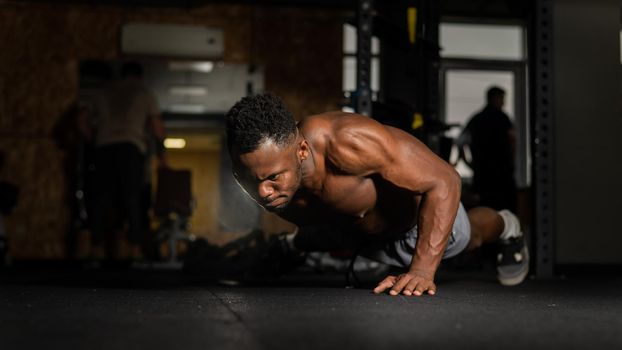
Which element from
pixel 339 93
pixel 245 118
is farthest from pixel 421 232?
pixel 339 93

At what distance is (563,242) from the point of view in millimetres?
5281

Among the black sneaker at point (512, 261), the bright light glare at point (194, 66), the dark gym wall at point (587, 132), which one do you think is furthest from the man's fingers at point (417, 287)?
the bright light glare at point (194, 66)

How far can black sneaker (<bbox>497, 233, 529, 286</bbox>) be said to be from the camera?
2980mm

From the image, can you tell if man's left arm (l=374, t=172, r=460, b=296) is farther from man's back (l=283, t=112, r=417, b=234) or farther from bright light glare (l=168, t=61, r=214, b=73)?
bright light glare (l=168, t=61, r=214, b=73)

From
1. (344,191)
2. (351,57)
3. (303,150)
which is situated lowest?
(344,191)

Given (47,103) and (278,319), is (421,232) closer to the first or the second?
(278,319)

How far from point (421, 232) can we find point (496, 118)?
10.4 ft

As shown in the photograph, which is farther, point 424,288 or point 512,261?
point 512,261

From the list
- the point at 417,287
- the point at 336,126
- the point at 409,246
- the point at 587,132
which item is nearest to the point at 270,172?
the point at 336,126

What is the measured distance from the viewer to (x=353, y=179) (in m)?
2.23

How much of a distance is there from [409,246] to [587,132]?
10.5ft

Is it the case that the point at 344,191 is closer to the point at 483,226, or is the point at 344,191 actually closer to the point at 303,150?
the point at 303,150

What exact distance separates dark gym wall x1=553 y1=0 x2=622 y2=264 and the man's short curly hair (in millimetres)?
3672

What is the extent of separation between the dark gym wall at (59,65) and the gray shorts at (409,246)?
142 inches
